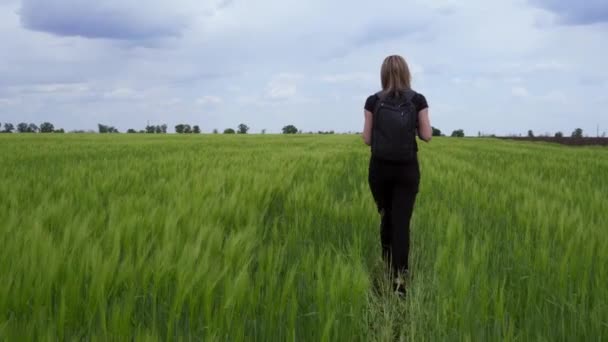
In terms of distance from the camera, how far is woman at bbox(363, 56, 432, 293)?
2602 millimetres

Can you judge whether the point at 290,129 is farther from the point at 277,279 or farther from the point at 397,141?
the point at 277,279

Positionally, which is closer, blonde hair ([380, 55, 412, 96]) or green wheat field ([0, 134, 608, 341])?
green wheat field ([0, 134, 608, 341])

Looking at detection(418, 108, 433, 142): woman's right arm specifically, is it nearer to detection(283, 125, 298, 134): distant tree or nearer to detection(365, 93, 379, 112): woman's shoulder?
detection(365, 93, 379, 112): woman's shoulder

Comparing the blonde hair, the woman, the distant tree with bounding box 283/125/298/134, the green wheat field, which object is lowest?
the green wheat field

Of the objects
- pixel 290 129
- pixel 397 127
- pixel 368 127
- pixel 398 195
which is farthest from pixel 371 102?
pixel 290 129

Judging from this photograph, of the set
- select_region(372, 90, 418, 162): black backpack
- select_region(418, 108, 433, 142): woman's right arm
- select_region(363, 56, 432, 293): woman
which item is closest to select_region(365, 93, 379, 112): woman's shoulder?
select_region(363, 56, 432, 293): woman

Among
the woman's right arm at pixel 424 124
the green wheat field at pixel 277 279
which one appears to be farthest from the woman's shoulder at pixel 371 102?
the green wheat field at pixel 277 279

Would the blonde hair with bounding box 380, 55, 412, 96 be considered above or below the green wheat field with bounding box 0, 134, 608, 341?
above

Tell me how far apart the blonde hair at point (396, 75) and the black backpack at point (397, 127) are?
0.15ft

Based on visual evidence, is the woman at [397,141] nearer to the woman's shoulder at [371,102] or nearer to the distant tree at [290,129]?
the woman's shoulder at [371,102]

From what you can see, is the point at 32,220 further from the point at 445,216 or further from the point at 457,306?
the point at 445,216

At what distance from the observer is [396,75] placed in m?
2.65

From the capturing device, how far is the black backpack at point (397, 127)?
8.50 ft

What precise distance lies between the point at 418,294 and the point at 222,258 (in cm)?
102
